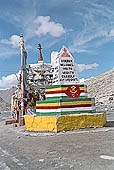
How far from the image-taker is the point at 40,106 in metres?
10.3

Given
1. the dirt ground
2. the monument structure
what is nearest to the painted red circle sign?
the monument structure

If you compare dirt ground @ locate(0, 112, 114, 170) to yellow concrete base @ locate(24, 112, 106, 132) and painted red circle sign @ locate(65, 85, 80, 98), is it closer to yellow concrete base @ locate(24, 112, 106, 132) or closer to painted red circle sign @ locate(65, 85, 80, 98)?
yellow concrete base @ locate(24, 112, 106, 132)

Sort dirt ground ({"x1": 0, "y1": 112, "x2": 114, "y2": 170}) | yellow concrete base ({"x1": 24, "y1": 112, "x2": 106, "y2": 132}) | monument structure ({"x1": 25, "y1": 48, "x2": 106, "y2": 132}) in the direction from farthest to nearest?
monument structure ({"x1": 25, "y1": 48, "x2": 106, "y2": 132})
yellow concrete base ({"x1": 24, "y1": 112, "x2": 106, "y2": 132})
dirt ground ({"x1": 0, "y1": 112, "x2": 114, "y2": 170})

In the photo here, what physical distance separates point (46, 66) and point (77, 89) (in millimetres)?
9639

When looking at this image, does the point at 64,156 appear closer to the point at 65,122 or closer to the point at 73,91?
the point at 65,122

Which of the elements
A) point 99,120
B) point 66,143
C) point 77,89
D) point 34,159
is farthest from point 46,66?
point 34,159

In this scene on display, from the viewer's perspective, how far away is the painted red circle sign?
10390mm

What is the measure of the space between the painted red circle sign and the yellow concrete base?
132cm

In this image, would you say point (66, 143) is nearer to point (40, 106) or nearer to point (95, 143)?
point (95, 143)

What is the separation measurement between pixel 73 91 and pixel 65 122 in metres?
1.88

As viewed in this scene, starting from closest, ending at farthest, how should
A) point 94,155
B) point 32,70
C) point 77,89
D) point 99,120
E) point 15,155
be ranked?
point 94,155 → point 15,155 → point 99,120 → point 77,89 → point 32,70

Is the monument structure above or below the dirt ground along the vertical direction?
above

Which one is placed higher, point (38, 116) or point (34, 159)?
point (38, 116)

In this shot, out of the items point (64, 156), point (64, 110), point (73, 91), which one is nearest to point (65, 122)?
point (64, 110)
